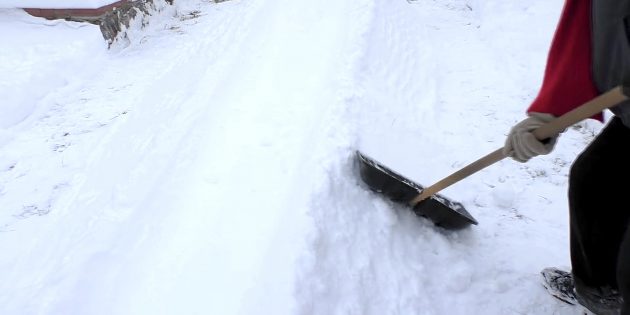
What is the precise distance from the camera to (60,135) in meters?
4.47

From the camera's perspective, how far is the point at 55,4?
805cm

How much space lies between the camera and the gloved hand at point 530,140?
1754 mm

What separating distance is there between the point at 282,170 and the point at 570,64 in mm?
1992

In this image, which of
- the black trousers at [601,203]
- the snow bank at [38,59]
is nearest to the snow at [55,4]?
the snow bank at [38,59]

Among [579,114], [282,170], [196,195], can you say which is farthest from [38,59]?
[579,114]

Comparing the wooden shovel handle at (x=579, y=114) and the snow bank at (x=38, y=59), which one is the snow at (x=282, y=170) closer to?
the snow bank at (x=38, y=59)

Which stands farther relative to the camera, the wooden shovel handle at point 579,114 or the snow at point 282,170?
the snow at point 282,170

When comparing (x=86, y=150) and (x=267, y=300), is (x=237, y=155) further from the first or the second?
(x=86, y=150)

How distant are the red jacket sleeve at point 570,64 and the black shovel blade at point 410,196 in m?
0.99

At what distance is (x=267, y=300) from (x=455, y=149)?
2412 mm

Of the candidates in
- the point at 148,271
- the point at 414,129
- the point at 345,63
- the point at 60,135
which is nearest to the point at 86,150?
the point at 60,135

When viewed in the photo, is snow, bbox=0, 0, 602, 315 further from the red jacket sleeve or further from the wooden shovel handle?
the red jacket sleeve

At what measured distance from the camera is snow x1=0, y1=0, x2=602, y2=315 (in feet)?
7.57

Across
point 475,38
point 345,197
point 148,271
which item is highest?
point 475,38
